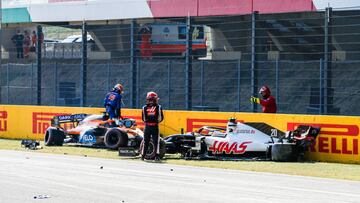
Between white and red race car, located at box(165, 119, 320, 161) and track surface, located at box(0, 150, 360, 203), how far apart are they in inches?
69.4

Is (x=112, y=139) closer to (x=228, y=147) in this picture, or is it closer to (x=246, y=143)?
(x=228, y=147)

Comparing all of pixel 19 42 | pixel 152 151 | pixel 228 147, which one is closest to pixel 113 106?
pixel 152 151

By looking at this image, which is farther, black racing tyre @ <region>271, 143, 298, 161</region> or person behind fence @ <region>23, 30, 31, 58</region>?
person behind fence @ <region>23, 30, 31, 58</region>

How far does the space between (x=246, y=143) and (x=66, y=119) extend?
638 centimetres

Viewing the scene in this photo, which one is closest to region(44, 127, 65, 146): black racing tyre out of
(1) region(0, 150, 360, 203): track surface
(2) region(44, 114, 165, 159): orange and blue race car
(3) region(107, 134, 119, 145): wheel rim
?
(2) region(44, 114, 165, 159): orange and blue race car

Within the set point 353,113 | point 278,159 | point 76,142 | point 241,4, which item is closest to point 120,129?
point 76,142

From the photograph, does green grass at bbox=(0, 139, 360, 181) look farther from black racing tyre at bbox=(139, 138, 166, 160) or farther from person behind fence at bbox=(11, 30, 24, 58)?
person behind fence at bbox=(11, 30, 24, 58)

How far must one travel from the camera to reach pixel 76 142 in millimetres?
23172

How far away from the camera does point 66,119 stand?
23469 mm

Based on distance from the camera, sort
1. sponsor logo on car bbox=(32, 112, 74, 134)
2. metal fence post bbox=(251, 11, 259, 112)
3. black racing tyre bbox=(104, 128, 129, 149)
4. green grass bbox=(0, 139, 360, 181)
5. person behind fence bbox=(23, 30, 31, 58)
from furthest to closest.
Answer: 1. person behind fence bbox=(23, 30, 31, 58)
2. sponsor logo on car bbox=(32, 112, 74, 134)
3. metal fence post bbox=(251, 11, 259, 112)
4. black racing tyre bbox=(104, 128, 129, 149)
5. green grass bbox=(0, 139, 360, 181)

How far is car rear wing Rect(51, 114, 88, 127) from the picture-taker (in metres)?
23.4

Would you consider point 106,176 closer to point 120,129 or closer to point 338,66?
point 120,129

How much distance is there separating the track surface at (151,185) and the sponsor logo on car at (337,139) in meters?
3.24

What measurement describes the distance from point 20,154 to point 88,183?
697 cm
